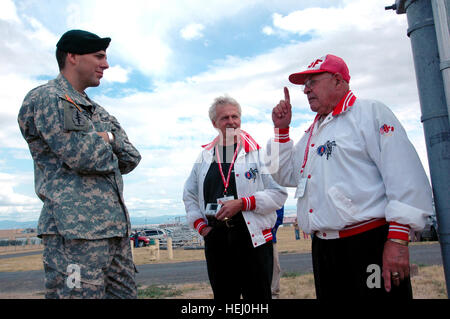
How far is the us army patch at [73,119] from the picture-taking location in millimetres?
2383

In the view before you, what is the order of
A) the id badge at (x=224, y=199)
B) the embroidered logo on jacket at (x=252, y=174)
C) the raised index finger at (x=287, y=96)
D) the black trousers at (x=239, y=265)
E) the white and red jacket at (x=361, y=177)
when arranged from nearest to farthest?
the white and red jacket at (x=361, y=177)
the raised index finger at (x=287, y=96)
the black trousers at (x=239, y=265)
the id badge at (x=224, y=199)
the embroidered logo on jacket at (x=252, y=174)

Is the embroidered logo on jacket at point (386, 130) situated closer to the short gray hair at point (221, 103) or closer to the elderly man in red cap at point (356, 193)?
the elderly man in red cap at point (356, 193)

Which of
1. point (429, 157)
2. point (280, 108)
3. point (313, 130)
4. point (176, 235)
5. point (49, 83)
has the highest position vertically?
point (49, 83)

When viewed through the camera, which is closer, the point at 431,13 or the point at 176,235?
the point at 431,13

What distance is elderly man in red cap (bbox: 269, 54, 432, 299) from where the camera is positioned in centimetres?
213

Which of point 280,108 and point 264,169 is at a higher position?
point 280,108

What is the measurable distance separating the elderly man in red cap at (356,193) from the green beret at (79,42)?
153cm

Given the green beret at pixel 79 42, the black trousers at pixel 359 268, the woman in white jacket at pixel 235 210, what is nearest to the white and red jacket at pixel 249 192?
the woman in white jacket at pixel 235 210

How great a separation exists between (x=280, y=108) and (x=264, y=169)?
34.2 inches

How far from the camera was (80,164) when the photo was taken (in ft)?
7.74

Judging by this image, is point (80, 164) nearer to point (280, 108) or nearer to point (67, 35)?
point (67, 35)

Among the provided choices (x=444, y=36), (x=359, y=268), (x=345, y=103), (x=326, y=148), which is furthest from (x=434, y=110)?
(x=359, y=268)

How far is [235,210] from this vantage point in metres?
3.31
